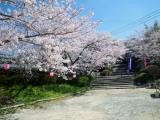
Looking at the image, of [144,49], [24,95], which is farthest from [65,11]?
[144,49]

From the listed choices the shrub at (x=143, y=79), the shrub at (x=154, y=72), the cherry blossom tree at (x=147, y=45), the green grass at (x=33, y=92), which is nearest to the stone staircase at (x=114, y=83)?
the shrub at (x=143, y=79)

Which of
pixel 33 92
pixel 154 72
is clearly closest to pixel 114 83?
pixel 154 72

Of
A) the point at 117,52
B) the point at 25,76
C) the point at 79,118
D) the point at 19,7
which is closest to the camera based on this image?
the point at 19,7

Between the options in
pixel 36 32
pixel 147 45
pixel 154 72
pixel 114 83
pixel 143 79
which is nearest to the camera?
pixel 36 32

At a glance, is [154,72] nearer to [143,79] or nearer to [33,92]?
[143,79]

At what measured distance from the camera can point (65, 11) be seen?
13.0 metres

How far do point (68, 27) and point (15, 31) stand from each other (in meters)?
2.60

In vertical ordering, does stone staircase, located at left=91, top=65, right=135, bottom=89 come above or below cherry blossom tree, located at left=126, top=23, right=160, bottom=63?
below

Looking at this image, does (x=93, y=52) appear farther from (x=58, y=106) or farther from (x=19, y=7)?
(x=19, y=7)

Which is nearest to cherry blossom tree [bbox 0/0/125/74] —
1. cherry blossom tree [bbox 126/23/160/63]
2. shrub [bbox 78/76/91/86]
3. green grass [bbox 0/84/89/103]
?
green grass [bbox 0/84/89/103]

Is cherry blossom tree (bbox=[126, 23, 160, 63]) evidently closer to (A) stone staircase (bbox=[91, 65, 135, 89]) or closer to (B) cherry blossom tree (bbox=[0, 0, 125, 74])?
(A) stone staircase (bbox=[91, 65, 135, 89])

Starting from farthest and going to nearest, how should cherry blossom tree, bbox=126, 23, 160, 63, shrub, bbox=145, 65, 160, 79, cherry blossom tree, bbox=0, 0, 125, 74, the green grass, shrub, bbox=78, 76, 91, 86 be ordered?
cherry blossom tree, bbox=126, 23, 160, 63, shrub, bbox=145, 65, 160, 79, shrub, bbox=78, 76, 91, 86, the green grass, cherry blossom tree, bbox=0, 0, 125, 74

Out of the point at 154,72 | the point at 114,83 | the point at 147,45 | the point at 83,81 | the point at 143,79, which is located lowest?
the point at 114,83

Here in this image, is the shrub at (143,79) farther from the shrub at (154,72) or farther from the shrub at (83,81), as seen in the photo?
the shrub at (83,81)
